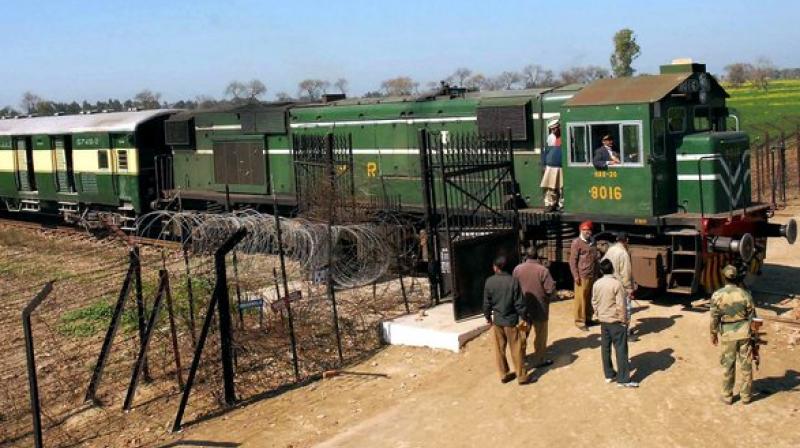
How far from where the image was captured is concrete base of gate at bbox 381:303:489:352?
41.6ft

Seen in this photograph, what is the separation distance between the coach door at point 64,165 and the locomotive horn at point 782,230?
2163 cm

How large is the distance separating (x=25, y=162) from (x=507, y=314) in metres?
24.3

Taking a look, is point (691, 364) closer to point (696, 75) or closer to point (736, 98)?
point (696, 75)

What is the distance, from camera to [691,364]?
10977mm

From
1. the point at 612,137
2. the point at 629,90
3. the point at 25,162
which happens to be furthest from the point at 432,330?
the point at 25,162

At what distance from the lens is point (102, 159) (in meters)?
25.9

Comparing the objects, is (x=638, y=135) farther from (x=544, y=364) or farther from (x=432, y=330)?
(x=432, y=330)

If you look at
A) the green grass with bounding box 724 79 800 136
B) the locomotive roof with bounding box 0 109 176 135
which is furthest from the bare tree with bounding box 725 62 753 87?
the locomotive roof with bounding box 0 109 176 135

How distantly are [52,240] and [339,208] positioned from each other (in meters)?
14.1

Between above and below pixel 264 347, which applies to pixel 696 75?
above

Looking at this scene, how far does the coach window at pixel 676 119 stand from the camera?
1385 centimetres

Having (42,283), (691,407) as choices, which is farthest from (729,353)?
(42,283)

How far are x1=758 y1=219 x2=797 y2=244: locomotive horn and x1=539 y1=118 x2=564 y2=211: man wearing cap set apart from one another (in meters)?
3.50

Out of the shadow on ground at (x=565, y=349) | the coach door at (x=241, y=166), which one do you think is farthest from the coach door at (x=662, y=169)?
the coach door at (x=241, y=166)
